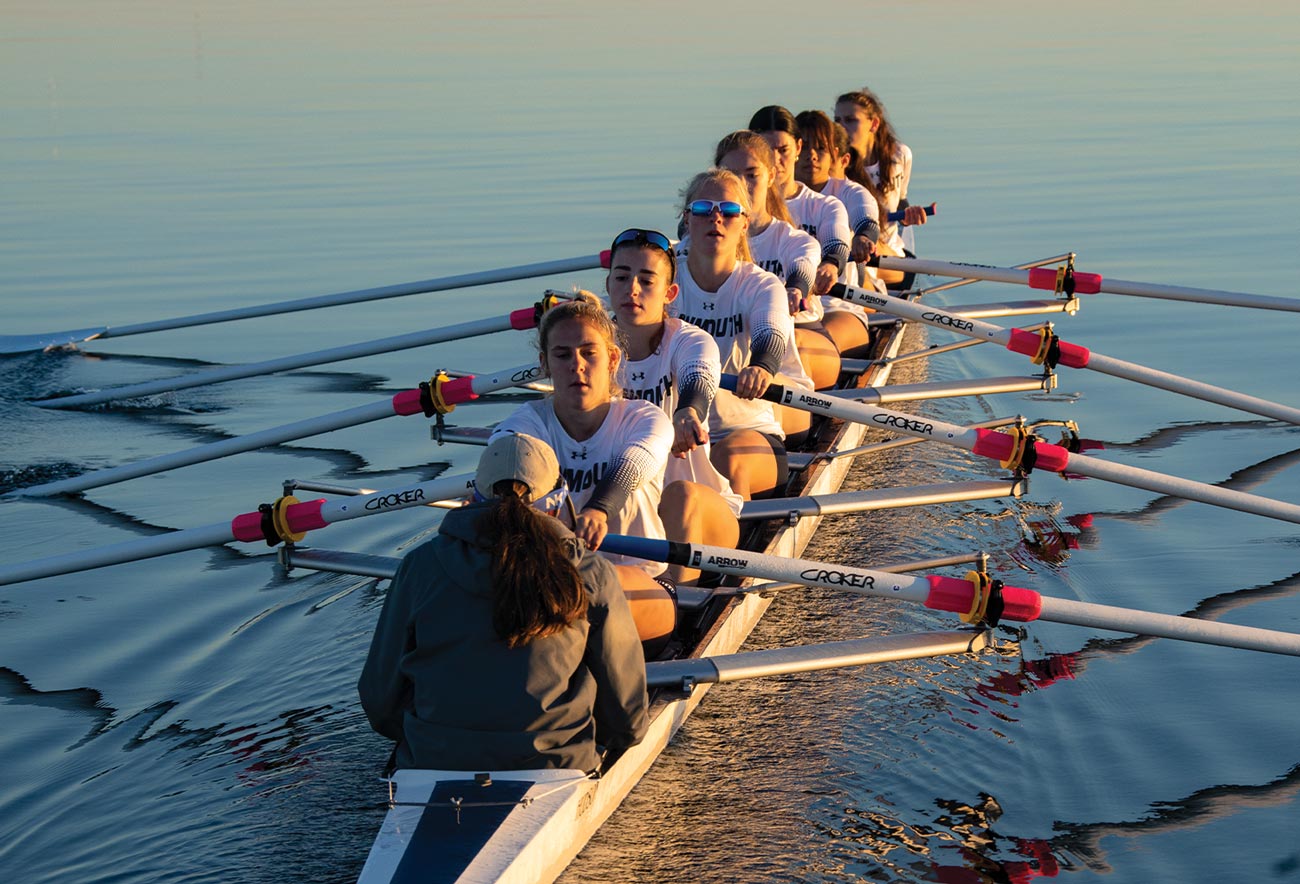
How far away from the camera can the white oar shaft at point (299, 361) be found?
Result: 10.5 m

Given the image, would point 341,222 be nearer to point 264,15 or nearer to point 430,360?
point 430,360

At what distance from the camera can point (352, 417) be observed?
8852mm

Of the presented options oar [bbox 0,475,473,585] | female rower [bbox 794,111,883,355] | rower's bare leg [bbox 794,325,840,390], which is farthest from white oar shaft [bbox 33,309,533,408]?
oar [bbox 0,475,473,585]

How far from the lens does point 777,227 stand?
942cm

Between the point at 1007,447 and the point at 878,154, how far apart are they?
6545mm

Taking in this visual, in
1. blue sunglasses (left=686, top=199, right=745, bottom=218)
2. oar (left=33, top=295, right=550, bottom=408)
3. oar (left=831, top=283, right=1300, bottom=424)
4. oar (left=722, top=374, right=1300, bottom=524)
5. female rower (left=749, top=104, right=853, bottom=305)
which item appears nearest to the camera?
oar (left=722, top=374, right=1300, bottom=524)

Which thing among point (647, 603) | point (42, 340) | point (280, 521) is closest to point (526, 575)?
point (647, 603)

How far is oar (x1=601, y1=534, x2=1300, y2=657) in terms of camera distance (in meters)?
5.62

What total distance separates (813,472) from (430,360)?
575 centimetres

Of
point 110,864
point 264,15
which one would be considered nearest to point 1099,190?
point 110,864

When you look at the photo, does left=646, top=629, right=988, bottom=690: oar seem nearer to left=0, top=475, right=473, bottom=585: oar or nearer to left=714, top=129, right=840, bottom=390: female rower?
left=0, top=475, right=473, bottom=585: oar

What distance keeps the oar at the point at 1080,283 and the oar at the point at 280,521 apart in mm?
5553

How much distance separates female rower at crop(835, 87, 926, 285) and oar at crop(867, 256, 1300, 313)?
1.20m

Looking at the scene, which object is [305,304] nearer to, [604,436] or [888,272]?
[888,272]
